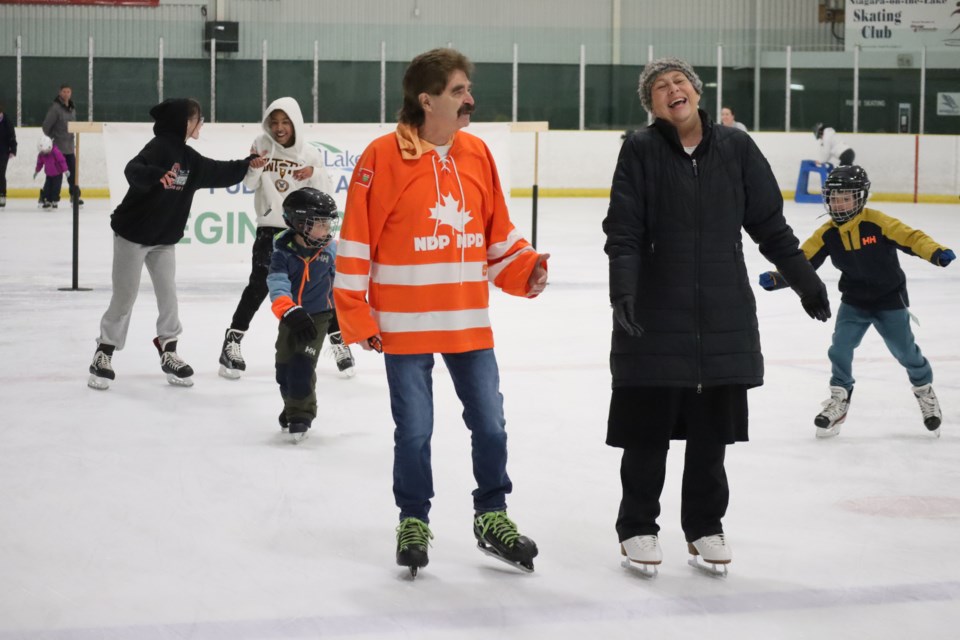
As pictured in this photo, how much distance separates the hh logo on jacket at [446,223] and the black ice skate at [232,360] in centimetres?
306

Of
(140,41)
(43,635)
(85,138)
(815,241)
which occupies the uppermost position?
(140,41)

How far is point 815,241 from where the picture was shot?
4816 mm

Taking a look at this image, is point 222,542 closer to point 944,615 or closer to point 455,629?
point 455,629

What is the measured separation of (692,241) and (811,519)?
3.60 ft

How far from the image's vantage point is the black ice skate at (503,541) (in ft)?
10.7

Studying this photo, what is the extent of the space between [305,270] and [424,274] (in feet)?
5.55

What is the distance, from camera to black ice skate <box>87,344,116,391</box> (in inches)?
229

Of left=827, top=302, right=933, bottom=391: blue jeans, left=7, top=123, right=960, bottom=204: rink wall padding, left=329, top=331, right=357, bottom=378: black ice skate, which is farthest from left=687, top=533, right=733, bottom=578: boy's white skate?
left=7, top=123, right=960, bottom=204: rink wall padding

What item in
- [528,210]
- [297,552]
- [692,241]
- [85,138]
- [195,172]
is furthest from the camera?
[85,138]

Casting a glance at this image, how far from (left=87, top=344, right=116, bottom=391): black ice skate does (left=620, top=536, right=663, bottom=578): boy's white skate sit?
129 inches

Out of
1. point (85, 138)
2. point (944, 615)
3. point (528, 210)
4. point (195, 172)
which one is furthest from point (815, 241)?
point (85, 138)

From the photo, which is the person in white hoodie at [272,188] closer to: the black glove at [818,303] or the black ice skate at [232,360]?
the black ice skate at [232,360]

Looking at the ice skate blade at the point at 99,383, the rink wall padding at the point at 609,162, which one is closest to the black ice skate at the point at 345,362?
the ice skate blade at the point at 99,383

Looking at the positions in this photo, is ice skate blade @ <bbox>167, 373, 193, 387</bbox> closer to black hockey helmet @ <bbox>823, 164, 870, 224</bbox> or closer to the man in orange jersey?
the man in orange jersey
